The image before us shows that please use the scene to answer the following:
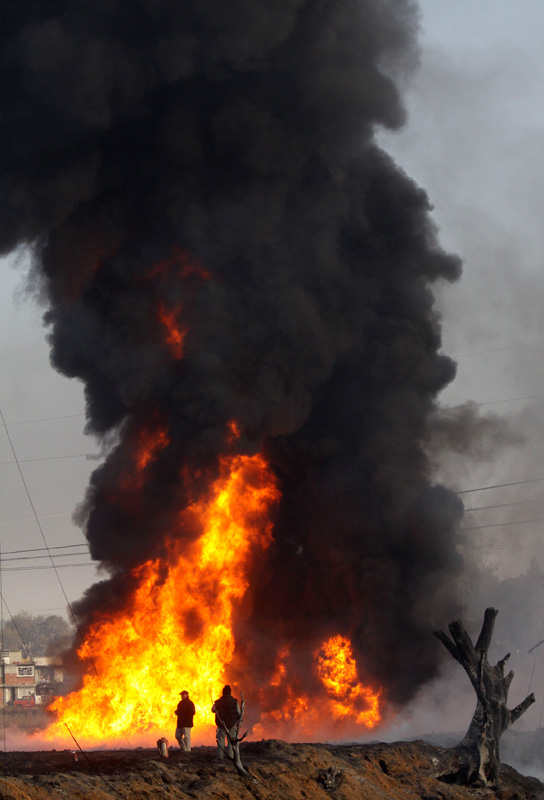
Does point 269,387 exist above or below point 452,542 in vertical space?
above

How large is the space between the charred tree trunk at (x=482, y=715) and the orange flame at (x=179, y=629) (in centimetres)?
1168

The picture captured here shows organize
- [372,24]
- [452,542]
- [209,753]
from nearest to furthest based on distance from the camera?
1. [209,753]
2. [452,542]
3. [372,24]

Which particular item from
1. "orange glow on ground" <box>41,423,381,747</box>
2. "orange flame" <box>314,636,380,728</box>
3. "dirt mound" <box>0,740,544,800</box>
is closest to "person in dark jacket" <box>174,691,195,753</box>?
"dirt mound" <box>0,740,544,800</box>

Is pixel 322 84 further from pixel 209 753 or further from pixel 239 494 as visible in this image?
pixel 209 753

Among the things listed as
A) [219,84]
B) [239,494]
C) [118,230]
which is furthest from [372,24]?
[239,494]

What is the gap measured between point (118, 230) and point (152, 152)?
14.4 ft

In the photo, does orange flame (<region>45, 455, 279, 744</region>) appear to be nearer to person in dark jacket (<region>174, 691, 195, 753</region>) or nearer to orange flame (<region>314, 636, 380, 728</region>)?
orange flame (<region>314, 636, 380, 728</region>)

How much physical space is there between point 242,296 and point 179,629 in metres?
15.6

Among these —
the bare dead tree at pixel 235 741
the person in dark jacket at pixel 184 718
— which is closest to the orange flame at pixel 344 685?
the person in dark jacket at pixel 184 718

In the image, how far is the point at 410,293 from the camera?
43.3 m

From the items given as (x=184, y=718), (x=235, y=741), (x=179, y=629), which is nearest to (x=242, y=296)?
(x=179, y=629)

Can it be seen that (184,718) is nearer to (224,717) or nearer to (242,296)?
(224,717)

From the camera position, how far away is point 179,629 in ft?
120

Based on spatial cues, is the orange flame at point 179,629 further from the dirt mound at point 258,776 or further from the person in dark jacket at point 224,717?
the person in dark jacket at point 224,717
